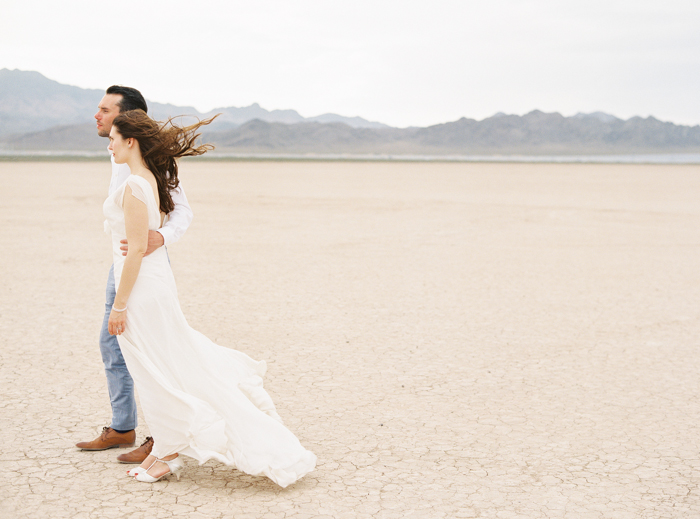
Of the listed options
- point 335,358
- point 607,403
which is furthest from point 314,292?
point 607,403

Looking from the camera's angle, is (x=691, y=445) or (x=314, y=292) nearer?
(x=691, y=445)

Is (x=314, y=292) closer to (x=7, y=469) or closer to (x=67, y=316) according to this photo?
(x=67, y=316)

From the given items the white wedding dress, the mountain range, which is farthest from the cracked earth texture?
the mountain range

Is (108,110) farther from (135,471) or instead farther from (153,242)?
(135,471)

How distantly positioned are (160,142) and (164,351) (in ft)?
3.47

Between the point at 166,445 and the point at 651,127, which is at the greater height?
the point at 651,127

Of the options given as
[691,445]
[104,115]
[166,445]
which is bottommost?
[691,445]

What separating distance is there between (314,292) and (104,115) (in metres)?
5.10

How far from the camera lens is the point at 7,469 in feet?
11.9

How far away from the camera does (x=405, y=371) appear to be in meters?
5.45

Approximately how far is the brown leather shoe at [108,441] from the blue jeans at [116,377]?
0.11 ft

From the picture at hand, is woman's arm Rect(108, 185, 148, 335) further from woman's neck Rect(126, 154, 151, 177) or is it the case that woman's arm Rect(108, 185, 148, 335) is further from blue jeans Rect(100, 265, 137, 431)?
blue jeans Rect(100, 265, 137, 431)

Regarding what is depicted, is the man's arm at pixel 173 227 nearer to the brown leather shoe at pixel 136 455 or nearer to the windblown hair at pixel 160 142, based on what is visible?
the windblown hair at pixel 160 142

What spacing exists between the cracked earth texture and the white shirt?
1346 mm
